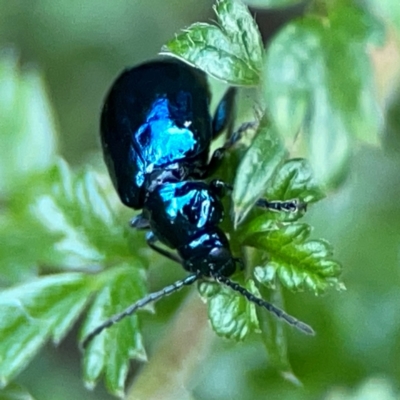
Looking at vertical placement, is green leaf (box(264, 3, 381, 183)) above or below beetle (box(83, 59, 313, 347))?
above

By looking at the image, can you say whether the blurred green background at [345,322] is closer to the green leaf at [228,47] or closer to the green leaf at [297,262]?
the green leaf at [297,262]

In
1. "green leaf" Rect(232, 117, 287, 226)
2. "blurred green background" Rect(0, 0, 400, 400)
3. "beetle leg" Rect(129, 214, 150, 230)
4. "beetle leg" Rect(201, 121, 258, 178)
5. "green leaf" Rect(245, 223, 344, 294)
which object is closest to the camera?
"green leaf" Rect(232, 117, 287, 226)

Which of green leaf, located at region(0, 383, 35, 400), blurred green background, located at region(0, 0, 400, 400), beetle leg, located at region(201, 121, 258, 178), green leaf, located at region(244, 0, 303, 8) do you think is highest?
green leaf, located at region(244, 0, 303, 8)

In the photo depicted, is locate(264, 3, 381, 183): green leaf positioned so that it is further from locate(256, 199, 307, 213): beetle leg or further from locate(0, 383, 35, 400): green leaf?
locate(0, 383, 35, 400): green leaf

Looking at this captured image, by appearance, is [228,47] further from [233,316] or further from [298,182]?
[233,316]

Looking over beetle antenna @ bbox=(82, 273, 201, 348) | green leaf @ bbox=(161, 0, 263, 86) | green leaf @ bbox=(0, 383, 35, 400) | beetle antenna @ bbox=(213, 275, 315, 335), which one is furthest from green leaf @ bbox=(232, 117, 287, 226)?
green leaf @ bbox=(0, 383, 35, 400)

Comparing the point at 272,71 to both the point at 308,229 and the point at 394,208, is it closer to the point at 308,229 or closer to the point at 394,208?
the point at 308,229

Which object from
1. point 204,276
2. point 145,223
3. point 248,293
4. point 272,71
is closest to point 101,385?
point 145,223

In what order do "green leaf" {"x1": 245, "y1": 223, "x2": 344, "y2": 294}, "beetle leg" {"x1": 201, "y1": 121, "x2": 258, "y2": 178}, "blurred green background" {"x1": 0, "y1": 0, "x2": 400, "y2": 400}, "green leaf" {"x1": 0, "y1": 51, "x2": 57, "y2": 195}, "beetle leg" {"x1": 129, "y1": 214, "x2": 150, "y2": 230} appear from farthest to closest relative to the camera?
"green leaf" {"x1": 0, "y1": 51, "x2": 57, "y2": 195}, "blurred green background" {"x1": 0, "y1": 0, "x2": 400, "y2": 400}, "beetle leg" {"x1": 129, "y1": 214, "x2": 150, "y2": 230}, "beetle leg" {"x1": 201, "y1": 121, "x2": 258, "y2": 178}, "green leaf" {"x1": 245, "y1": 223, "x2": 344, "y2": 294}
